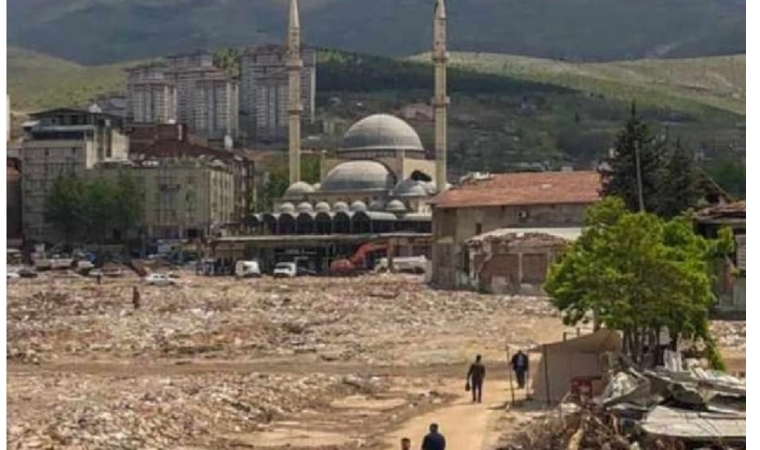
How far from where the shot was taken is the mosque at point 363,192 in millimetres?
71938

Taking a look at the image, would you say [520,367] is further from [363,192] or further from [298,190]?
[363,192]

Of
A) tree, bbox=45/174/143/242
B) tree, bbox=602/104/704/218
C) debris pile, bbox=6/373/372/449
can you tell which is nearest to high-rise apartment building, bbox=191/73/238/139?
tree, bbox=45/174/143/242

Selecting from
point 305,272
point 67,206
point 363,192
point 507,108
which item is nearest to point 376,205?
point 363,192

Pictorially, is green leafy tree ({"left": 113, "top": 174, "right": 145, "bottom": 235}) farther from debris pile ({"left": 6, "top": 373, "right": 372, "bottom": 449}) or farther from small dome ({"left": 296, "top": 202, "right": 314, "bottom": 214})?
debris pile ({"left": 6, "top": 373, "right": 372, "bottom": 449})

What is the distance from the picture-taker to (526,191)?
55.2m

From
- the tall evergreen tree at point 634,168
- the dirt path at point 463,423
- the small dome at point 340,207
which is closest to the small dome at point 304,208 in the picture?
the small dome at point 340,207

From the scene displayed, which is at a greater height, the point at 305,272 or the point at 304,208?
the point at 304,208

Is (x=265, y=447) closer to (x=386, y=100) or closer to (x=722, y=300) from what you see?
(x=722, y=300)

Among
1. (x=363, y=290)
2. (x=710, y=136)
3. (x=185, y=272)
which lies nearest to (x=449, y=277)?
(x=363, y=290)

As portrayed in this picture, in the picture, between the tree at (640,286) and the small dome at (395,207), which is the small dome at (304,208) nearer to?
the small dome at (395,207)

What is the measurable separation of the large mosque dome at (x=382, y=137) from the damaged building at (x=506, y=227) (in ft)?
115

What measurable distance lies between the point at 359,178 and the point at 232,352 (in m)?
54.9

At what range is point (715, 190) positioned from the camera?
46.7 meters

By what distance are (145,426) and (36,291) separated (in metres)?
32.4
